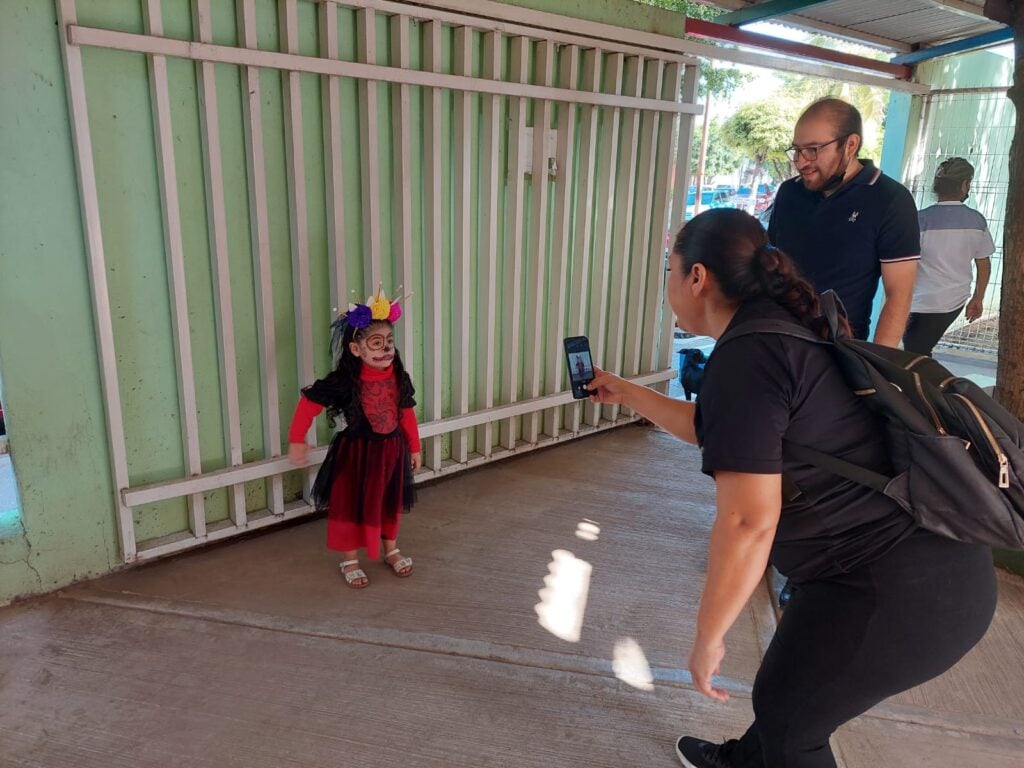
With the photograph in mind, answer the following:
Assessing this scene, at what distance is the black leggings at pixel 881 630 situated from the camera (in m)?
1.53

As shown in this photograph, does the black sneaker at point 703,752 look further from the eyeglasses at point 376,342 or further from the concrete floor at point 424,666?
the eyeglasses at point 376,342

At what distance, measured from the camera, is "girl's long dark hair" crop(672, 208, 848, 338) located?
1613 mm

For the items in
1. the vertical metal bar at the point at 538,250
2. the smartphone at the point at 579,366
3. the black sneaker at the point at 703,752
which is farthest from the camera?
the vertical metal bar at the point at 538,250

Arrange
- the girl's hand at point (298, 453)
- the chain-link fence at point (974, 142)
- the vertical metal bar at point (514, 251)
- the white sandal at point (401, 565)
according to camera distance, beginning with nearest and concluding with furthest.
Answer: the girl's hand at point (298, 453) → the white sandal at point (401, 565) → the vertical metal bar at point (514, 251) → the chain-link fence at point (974, 142)

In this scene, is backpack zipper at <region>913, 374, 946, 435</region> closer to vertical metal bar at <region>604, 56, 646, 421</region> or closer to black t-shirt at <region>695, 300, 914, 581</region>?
black t-shirt at <region>695, 300, 914, 581</region>

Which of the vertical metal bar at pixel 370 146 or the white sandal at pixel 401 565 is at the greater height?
the vertical metal bar at pixel 370 146

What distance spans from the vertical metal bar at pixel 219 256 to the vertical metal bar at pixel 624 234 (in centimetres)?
248

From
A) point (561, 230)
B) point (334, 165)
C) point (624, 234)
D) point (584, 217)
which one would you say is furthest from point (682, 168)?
point (334, 165)

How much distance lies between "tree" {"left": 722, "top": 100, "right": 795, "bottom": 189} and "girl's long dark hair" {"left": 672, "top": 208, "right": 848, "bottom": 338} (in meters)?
22.8

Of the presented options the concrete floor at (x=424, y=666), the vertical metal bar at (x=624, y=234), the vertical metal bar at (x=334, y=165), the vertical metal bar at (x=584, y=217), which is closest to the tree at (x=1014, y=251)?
the concrete floor at (x=424, y=666)

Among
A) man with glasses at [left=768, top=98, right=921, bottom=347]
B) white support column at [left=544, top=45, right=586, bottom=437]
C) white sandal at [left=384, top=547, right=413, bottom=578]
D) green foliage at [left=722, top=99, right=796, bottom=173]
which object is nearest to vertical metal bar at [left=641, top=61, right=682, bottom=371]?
white support column at [left=544, top=45, right=586, bottom=437]

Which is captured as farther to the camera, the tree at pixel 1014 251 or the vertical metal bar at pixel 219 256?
the tree at pixel 1014 251

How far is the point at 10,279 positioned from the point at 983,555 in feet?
10.1

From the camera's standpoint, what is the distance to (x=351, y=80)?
11.4 ft
